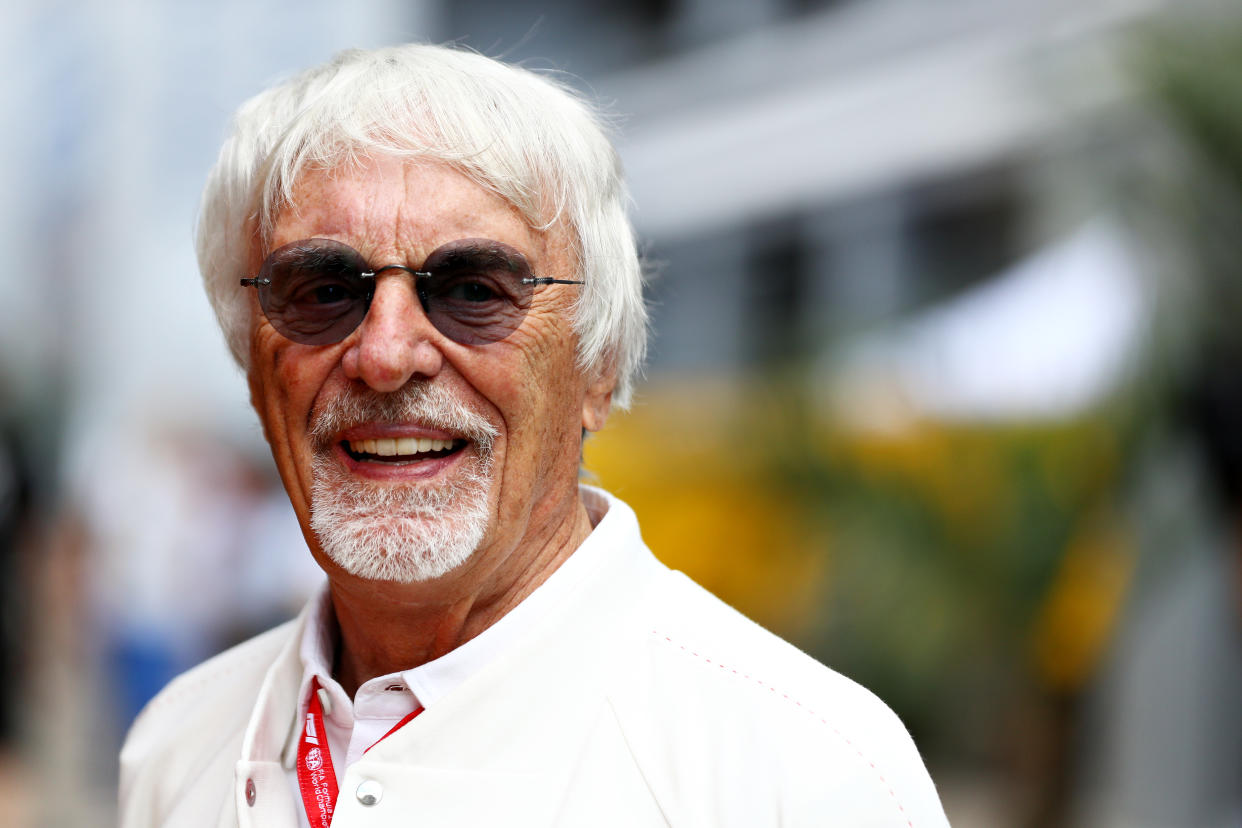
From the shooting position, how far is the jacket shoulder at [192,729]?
224 centimetres

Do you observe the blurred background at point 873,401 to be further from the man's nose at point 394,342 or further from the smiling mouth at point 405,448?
the smiling mouth at point 405,448

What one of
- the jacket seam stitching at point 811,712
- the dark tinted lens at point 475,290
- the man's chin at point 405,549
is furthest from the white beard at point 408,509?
the jacket seam stitching at point 811,712

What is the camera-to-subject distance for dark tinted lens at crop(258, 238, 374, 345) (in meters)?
1.94

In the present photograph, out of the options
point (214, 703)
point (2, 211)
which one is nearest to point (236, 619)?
point (214, 703)

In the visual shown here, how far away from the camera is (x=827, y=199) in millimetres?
11289

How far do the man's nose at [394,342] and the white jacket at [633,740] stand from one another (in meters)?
0.40

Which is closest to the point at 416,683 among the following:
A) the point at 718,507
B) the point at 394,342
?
the point at 394,342

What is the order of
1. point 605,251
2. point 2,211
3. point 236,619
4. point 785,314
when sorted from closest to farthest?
point 605,251 < point 236,619 < point 2,211 < point 785,314

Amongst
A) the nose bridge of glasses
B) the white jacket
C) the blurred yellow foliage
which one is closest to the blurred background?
the blurred yellow foliage

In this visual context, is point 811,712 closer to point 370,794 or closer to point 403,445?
point 370,794

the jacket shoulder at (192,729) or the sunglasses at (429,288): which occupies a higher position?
the sunglasses at (429,288)

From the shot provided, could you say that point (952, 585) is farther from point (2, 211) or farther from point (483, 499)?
point (2, 211)

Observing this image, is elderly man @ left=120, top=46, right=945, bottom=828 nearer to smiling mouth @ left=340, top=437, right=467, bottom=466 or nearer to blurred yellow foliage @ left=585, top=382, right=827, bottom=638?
smiling mouth @ left=340, top=437, right=467, bottom=466

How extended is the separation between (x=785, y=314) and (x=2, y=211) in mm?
A: 7156
